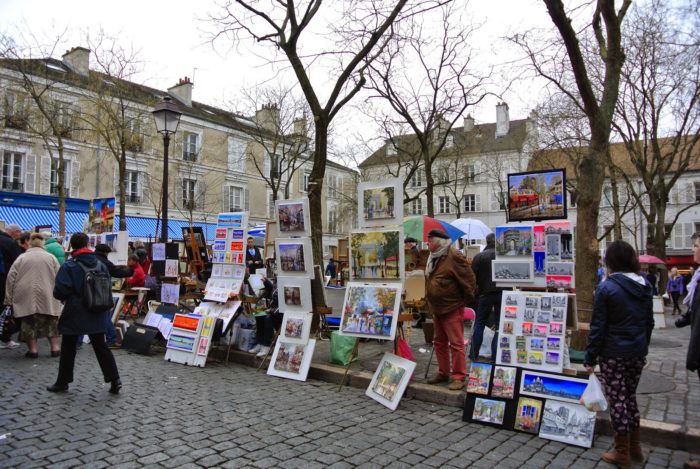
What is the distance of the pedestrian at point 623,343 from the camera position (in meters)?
3.57

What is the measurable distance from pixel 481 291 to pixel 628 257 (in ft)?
9.61

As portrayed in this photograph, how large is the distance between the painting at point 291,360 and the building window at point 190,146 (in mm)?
26451

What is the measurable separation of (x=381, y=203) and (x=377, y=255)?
0.63m

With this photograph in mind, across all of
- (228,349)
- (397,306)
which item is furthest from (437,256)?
(228,349)

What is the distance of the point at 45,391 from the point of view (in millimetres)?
5266

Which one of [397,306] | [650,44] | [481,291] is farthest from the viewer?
[650,44]

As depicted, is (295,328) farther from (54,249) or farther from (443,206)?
(443,206)

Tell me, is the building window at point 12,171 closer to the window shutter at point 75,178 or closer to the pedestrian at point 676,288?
the window shutter at point 75,178

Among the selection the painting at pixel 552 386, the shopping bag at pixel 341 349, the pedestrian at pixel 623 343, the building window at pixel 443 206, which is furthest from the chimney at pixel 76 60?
the building window at pixel 443 206

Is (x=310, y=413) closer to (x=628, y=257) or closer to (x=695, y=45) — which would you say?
(x=628, y=257)

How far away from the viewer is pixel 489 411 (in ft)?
14.9

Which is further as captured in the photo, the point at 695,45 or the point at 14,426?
the point at 695,45

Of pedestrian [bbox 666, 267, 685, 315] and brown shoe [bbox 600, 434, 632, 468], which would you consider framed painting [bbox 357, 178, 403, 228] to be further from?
pedestrian [bbox 666, 267, 685, 315]

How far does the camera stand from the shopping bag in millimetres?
6637
